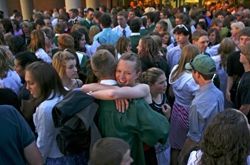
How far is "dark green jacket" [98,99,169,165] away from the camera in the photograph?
10.4 feet

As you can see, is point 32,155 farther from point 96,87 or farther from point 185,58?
point 185,58

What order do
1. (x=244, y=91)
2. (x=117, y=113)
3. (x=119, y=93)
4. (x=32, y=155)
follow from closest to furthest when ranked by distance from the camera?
(x=32, y=155) < (x=119, y=93) < (x=117, y=113) < (x=244, y=91)

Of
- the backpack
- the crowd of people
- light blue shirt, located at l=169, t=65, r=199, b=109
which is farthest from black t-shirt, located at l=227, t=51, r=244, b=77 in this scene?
the backpack

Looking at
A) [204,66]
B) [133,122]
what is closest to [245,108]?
[204,66]

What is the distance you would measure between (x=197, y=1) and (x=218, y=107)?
2407 cm

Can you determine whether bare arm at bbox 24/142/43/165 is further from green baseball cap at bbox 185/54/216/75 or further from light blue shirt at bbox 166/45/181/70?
light blue shirt at bbox 166/45/181/70

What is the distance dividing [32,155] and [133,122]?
0.87 meters

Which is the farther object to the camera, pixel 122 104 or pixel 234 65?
pixel 234 65

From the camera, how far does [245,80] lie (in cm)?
453

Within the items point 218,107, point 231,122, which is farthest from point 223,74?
point 231,122

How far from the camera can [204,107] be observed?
158 inches

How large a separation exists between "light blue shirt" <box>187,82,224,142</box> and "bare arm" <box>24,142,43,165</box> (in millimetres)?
1825

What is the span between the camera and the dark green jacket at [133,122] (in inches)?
125

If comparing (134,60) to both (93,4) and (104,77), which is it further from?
(93,4)
